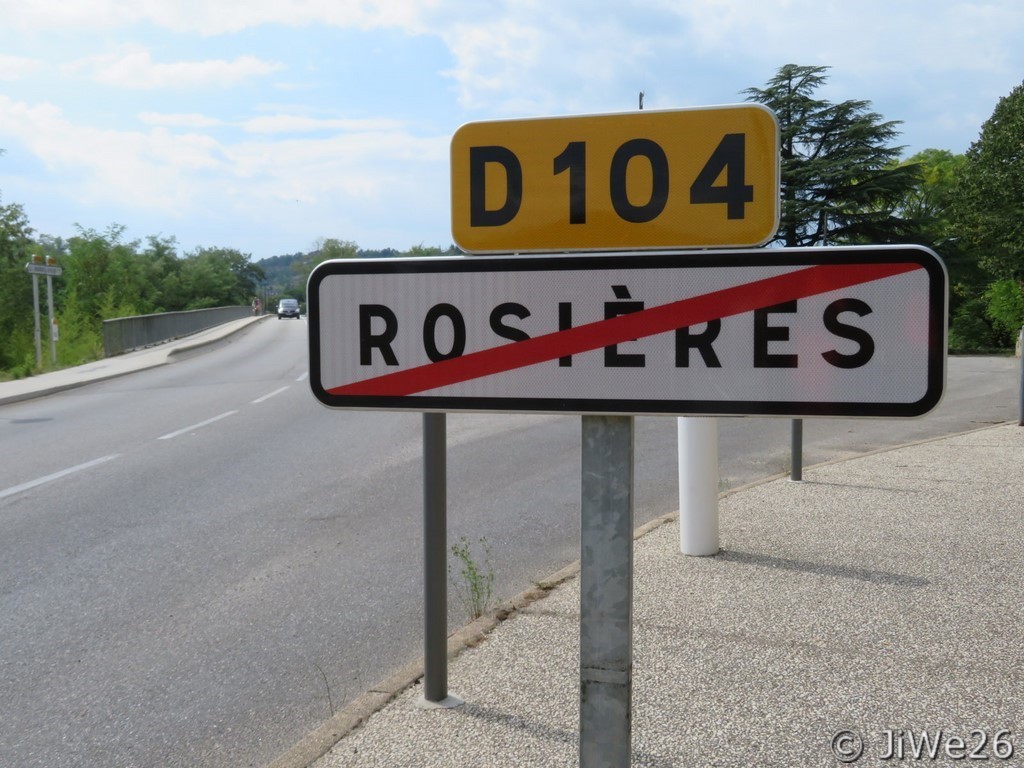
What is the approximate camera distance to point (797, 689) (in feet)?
12.1

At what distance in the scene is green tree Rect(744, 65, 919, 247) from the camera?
3547 cm

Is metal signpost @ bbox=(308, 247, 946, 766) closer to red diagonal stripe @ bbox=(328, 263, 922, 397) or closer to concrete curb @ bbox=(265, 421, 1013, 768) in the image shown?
red diagonal stripe @ bbox=(328, 263, 922, 397)

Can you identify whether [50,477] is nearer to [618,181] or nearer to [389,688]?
[389,688]

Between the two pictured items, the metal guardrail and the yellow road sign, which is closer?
the yellow road sign

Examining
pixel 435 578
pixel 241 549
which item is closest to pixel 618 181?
pixel 435 578

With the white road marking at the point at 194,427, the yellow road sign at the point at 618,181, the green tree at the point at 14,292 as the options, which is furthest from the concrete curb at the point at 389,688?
the green tree at the point at 14,292

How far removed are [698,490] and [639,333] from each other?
4.08 metres

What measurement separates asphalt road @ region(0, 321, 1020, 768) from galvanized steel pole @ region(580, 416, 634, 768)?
2.21 meters

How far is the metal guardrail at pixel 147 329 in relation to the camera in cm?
3017

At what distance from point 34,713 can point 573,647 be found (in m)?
2.24

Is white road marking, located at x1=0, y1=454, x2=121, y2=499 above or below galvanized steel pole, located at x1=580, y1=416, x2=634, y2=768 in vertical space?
below

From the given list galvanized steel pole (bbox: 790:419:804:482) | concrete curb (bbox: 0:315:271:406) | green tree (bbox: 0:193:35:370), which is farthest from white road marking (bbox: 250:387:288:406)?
green tree (bbox: 0:193:35:370)

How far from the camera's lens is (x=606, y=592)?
5.89 feet

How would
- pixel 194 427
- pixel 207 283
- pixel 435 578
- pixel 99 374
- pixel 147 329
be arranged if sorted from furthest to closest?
1. pixel 207 283
2. pixel 147 329
3. pixel 99 374
4. pixel 194 427
5. pixel 435 578
